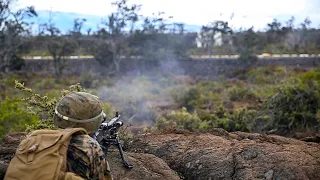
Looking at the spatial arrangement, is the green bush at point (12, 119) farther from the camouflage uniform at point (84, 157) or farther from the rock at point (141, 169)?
the camouflage uniform at point (84, 157)

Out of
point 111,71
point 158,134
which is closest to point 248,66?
point 111,71

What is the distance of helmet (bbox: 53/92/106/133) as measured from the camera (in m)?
2.83

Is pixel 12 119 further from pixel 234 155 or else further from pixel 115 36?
pixel 115 36

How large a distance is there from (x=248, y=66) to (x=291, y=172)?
89.4 ft

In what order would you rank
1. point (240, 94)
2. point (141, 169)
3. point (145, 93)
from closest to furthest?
point (141, 169), point (240, 94), point (145, 93)

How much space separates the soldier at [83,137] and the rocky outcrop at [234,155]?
1.88m

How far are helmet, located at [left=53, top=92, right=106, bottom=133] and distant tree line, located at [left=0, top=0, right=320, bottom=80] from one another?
1066 inches

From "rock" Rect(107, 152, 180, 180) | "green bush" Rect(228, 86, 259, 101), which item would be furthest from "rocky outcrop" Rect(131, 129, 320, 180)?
"green bush" Rect(228, 86, 259, 101)

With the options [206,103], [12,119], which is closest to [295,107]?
[12,119]

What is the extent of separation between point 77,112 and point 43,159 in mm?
421

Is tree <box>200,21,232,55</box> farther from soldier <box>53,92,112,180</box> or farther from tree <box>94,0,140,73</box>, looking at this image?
soldier <box>53,92,112,180</box>

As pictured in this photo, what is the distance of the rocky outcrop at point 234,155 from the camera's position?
14.3ft

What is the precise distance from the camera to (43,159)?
99.0 inches

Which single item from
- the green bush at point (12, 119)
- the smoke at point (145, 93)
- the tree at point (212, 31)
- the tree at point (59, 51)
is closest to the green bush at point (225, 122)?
the smoke at point (145, 93)
